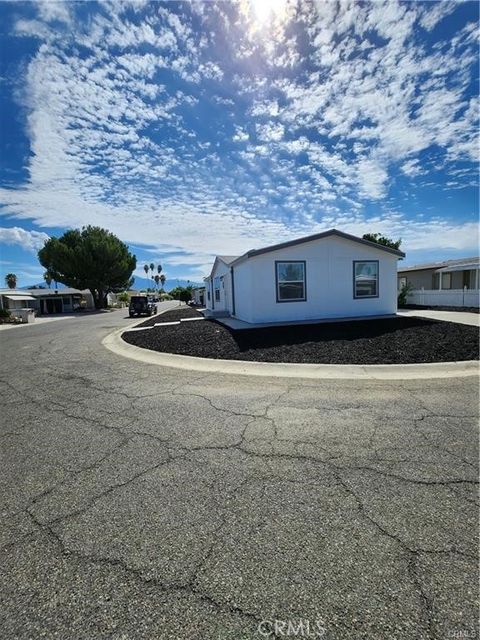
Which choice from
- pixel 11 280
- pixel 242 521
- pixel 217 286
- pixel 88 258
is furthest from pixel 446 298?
pixel 11 280

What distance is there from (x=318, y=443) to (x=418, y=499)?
3.73ft

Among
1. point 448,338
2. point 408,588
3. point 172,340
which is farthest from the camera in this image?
point 172,340

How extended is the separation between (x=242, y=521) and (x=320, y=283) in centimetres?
1209

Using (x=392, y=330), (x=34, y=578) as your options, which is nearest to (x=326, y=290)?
(x=392, y=330)

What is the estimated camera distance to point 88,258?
41.2 meters

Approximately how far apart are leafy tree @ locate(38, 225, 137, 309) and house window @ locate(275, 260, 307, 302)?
117 feet

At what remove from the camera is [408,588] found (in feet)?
6.03

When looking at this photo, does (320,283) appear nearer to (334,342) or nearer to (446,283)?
(334,342)

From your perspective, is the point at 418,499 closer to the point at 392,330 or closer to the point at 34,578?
the point at 34,578

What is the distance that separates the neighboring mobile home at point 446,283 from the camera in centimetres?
1889

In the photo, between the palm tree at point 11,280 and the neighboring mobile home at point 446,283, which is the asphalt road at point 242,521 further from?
the palm tree at point 11,280

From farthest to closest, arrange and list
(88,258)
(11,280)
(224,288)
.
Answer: (11,280) → (88,258) → (224,288)

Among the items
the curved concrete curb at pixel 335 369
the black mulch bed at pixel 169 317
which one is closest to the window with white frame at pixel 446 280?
the black mulch bed at pixel 169 317

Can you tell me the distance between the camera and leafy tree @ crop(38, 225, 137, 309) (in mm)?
41219
